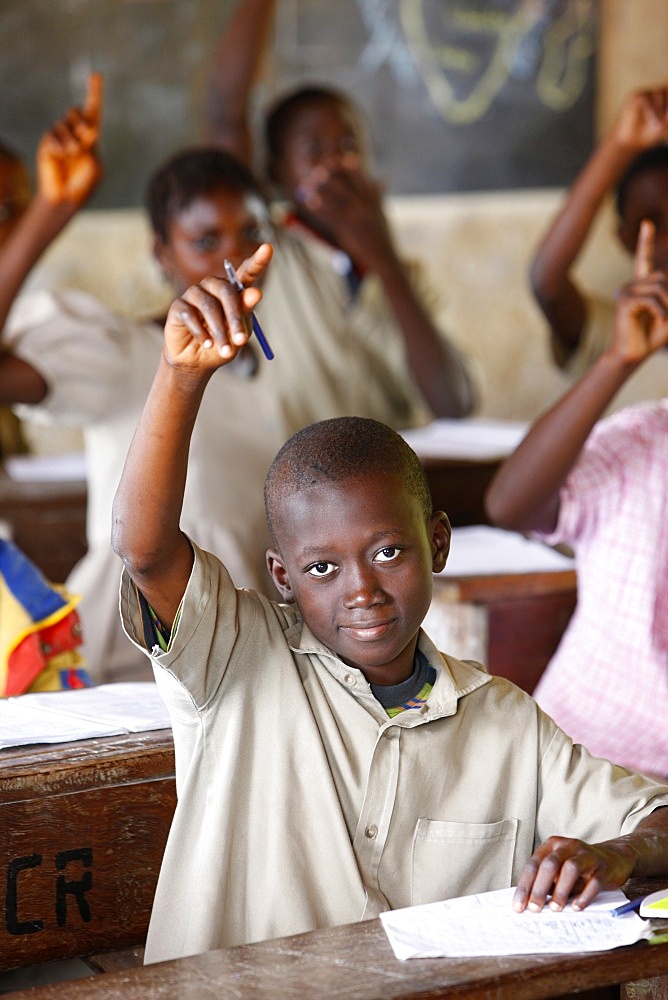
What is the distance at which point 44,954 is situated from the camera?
4.97 ft

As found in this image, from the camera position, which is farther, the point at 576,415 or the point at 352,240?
the point at 352,240

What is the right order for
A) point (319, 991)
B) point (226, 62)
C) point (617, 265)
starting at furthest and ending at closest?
point (617, 265), point (226, 62), point (319, 991)

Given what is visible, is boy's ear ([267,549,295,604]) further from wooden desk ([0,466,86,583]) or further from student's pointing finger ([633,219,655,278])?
wooden desk ([0,466,86,583])

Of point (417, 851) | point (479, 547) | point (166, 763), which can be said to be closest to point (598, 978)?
point (417, 851)

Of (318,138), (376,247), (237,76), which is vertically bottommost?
(376,247)

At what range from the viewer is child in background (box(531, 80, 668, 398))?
8.84 feet

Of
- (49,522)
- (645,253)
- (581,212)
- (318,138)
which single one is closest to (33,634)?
(645,253)

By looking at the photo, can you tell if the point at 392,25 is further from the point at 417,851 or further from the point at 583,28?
the point at 417,851

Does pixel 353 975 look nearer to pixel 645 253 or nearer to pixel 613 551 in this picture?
pixel 613 551

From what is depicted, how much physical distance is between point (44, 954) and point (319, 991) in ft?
1.99

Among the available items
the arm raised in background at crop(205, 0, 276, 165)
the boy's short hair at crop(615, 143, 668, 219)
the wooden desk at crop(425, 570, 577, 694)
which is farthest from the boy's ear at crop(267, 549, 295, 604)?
the arm raised in background at crop(205, 0, 276, 165)

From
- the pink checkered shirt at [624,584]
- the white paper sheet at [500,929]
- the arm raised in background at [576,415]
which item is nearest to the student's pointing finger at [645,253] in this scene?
the arm raised in background at [576,415]

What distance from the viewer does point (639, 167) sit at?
2.89 m

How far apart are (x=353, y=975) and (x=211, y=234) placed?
5.71ft
